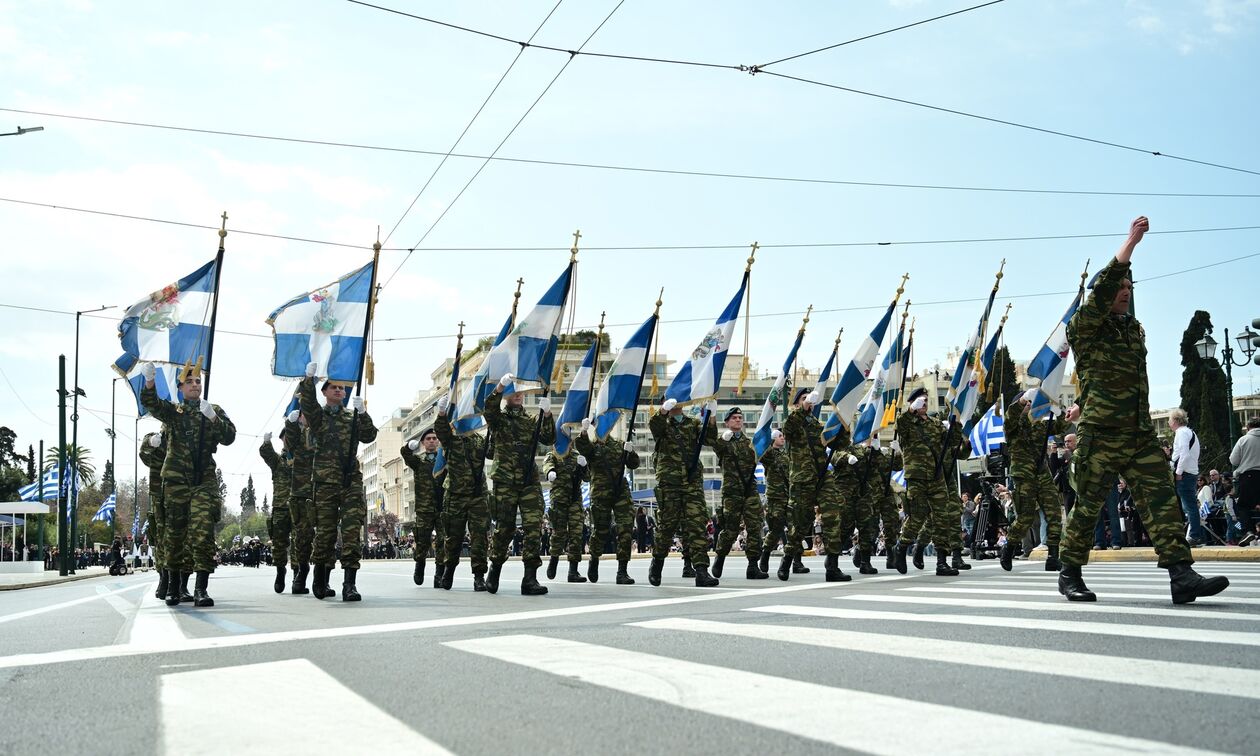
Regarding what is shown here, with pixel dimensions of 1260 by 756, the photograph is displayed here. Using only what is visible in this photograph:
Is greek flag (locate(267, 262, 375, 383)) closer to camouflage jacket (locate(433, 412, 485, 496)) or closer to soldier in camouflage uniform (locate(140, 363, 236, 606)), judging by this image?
camouflage jacket (locate(433, 412, 485, 496))

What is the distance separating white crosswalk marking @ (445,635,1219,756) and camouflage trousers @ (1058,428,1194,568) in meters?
3.76

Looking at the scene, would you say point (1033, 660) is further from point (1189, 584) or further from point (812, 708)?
point (1189, 584)

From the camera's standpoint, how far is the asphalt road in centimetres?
339

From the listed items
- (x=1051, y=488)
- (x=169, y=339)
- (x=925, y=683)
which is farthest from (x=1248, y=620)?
(x=169, y=339)

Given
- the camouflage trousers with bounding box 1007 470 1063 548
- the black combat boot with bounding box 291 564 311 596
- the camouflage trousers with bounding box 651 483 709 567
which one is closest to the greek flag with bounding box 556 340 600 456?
the camouflage trousers with bounding box 651 483 709 567

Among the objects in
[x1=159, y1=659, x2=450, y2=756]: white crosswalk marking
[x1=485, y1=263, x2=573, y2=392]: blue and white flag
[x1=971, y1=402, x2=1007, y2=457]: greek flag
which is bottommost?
[x1=159, y1=659, x2=450, y2=756]: white crosswalk marking

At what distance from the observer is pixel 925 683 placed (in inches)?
167

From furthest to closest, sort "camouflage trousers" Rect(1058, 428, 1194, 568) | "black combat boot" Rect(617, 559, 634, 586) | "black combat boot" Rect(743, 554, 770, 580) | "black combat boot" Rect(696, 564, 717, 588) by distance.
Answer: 1. "black combat boot" Rect(743, 554, 770, 580)
2. "black combat boot" Rect(617, 559, 634, 586)
3. "black combat boot" Rect(696, 564, 717, 588)
4. "camouflage trousers" Rect(1058, 428, 1194, 568)

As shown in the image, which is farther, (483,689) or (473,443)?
(473,443)

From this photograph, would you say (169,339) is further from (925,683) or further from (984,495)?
(984,495)

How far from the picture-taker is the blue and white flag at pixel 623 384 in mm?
14586

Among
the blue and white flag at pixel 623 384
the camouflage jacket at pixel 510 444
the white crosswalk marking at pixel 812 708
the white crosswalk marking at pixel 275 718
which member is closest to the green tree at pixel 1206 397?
the blue and white flag at pixel 623 384

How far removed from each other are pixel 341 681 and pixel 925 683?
8.06 feet

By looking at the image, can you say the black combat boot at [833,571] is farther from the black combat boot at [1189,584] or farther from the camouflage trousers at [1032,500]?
the black combat boot at [1189,584]
